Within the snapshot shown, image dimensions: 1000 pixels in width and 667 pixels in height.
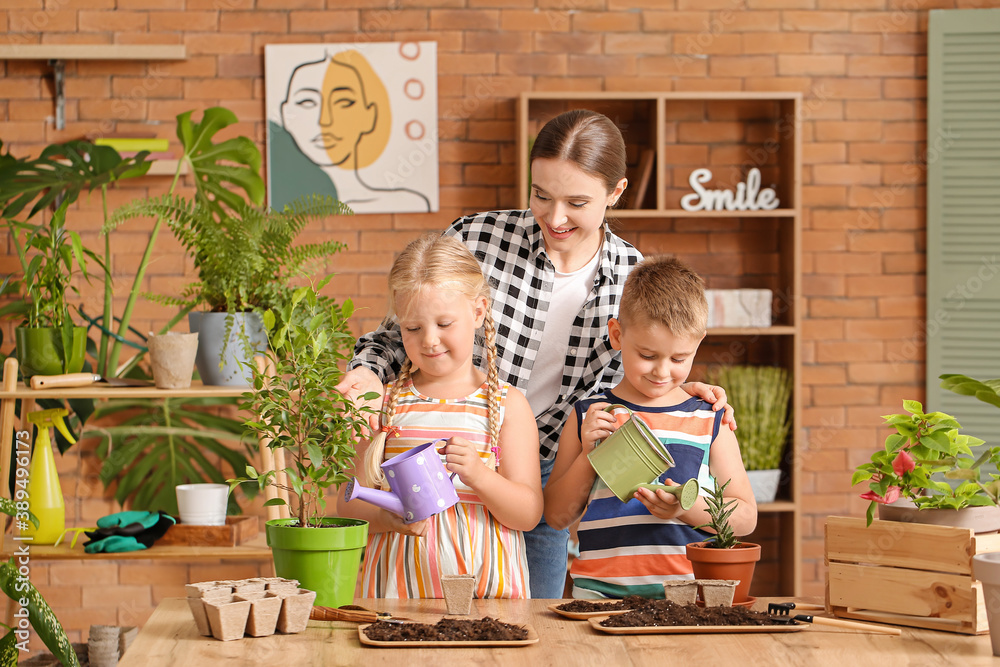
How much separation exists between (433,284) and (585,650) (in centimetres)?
61

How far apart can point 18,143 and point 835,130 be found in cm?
307

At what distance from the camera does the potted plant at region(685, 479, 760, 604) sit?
45.8 inches

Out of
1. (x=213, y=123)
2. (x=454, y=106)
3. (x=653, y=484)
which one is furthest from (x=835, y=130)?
(x=653, y=484)

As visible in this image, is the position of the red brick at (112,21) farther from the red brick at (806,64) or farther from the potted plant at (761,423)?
the potted plant at (761,423)

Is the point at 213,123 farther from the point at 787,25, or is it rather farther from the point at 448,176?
the point at 787,25

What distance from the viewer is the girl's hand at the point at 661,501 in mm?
1263

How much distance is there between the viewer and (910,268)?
132 inches

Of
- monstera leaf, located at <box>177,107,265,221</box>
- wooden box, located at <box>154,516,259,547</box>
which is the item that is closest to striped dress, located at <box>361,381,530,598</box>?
wooden box, located at <box>154,516,259,547</box>

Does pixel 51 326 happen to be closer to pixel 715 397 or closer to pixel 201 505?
pixel 201 505

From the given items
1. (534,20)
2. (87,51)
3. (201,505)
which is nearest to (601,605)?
(201,505)

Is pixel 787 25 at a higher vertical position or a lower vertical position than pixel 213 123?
higher

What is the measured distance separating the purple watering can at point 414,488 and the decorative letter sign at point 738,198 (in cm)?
219

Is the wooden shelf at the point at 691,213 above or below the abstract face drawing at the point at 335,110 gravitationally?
below

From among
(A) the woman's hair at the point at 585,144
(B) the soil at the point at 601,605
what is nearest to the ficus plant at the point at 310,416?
(B) the soil at the point at 601,605
